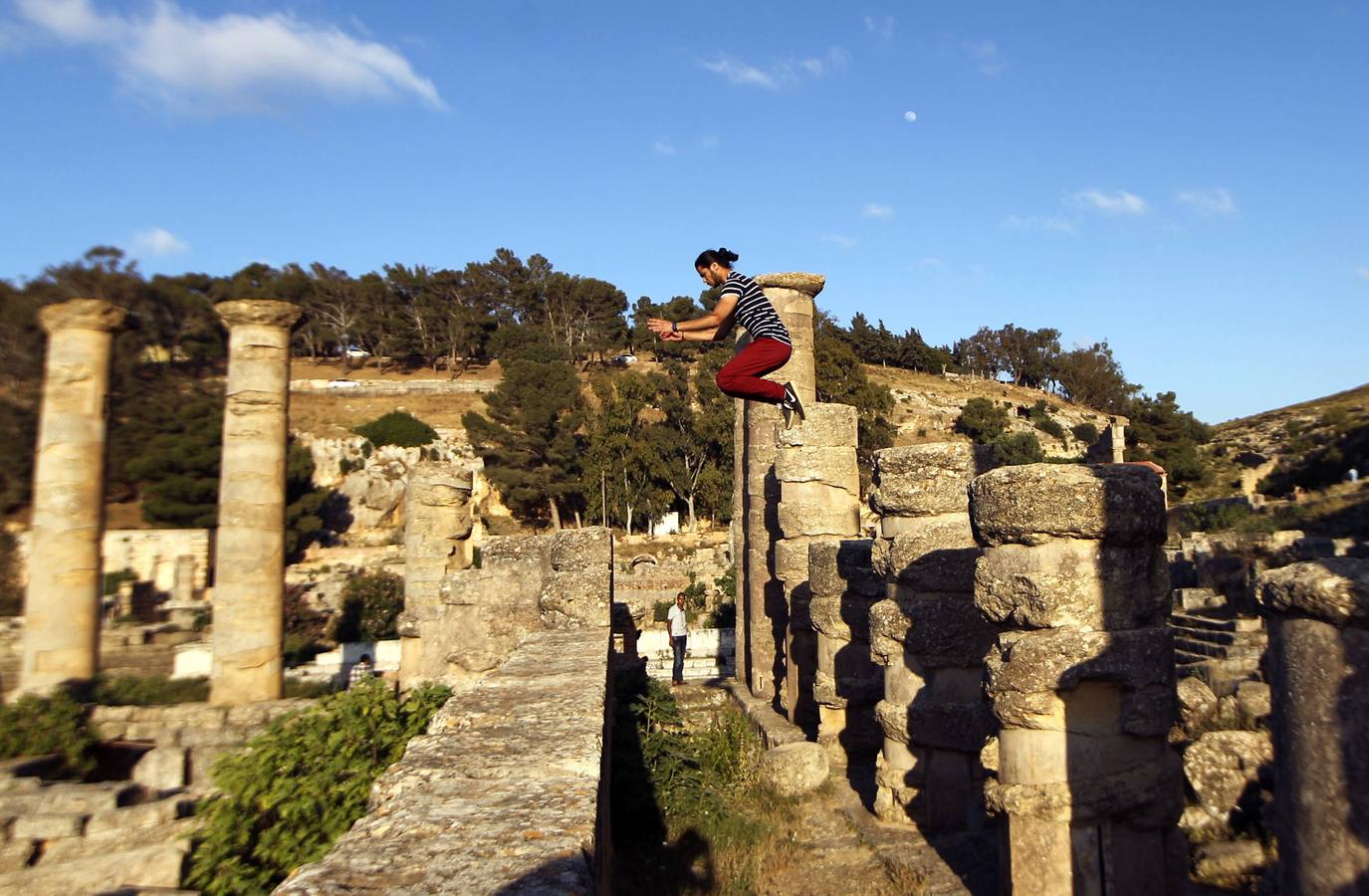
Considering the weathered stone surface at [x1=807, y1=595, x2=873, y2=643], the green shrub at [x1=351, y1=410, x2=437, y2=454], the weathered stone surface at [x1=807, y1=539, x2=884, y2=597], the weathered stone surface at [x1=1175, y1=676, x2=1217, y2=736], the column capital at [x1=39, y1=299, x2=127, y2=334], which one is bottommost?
the weathered stone surface at [x1=1175, y1=676, x2=1217, y2=736]

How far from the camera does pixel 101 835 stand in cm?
857

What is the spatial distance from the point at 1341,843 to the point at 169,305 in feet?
176

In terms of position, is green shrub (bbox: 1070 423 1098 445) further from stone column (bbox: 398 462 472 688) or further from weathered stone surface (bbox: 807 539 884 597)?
weathered stone surface (bbox: 807 539 884 597)

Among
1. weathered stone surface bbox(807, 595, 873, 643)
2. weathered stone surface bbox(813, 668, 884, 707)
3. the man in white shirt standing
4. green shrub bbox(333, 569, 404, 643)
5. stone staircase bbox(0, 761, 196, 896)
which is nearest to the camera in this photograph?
stone staircase bbox(0, 761, 196, 896)

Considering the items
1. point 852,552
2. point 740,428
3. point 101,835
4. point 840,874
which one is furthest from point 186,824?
point 740,428

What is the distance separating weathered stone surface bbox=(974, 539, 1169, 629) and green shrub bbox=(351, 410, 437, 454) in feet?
152

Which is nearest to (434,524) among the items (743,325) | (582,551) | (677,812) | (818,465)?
(818,465)

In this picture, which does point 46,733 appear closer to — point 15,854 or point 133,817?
point 133,817

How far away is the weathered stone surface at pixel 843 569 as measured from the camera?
29.2ft

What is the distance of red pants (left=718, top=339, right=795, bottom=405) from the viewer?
6238 millimetres

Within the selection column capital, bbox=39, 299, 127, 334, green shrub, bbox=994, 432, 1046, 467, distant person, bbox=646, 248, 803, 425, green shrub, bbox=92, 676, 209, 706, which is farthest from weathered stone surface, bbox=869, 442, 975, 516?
green shrub, bbox=994, 432, 1046, 467

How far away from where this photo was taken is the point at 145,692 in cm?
1603

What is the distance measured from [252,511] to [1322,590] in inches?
557

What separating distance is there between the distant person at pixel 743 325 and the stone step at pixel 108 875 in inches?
195
